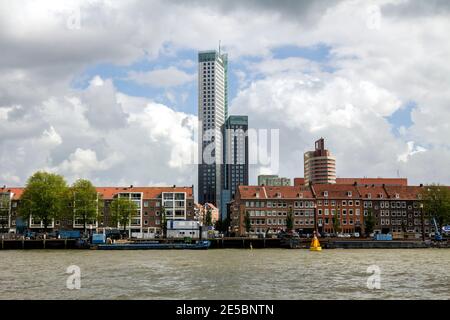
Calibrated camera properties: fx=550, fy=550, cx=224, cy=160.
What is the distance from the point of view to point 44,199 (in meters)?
136

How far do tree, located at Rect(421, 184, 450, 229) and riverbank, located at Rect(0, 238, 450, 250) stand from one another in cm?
2756

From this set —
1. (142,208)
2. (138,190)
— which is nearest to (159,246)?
(142,208)

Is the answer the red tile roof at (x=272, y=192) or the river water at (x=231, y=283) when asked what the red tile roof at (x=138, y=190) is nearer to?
the red tile roof at (x=272, y=192)

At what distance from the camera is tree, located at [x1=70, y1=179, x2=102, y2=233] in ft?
447

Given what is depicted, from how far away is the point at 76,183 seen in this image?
14275 cm

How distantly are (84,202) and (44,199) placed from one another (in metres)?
9.63

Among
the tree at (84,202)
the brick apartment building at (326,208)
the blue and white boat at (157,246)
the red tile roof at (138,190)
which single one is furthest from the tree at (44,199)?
the brick apartment building at (326,208)

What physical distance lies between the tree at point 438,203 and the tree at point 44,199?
316 ft

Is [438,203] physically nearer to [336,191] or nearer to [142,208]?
[336,191]

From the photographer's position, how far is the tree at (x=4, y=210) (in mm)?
153050

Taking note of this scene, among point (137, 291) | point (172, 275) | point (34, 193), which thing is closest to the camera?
point (137, 291)
